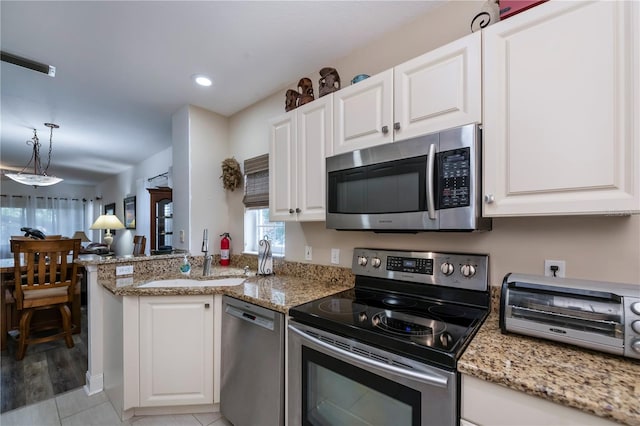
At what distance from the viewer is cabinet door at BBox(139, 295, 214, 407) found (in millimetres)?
1788

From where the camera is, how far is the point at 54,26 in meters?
1.68

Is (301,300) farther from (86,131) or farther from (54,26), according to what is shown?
(86,131)

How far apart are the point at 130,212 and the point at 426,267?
19.8 feet

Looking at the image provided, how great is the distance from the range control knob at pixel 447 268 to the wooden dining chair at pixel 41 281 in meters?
3.08

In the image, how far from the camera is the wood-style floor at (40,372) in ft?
6.77

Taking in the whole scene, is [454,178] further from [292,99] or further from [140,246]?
[140,246]

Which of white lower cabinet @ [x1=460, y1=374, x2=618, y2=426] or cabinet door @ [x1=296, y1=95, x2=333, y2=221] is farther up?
cabinet door @ [x1=296, y1=95, x2=333, y2=221]

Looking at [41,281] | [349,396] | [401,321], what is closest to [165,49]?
[401,321]

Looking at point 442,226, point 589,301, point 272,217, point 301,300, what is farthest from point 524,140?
point 272,217

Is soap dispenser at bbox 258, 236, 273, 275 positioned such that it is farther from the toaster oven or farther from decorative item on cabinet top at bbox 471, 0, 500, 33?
decorative item on cabinet top at bbox 471, 0, 500, 33

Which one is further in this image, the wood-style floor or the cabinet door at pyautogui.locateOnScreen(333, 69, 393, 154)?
the wood-style floor

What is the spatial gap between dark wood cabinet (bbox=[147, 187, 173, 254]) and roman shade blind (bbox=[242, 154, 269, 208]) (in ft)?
5.95

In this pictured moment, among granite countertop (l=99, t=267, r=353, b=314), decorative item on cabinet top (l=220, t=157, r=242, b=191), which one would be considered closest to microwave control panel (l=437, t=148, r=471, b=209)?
granite countertop (l=99, t=267, r=353, b=314)

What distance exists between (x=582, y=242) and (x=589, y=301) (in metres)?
0.36
